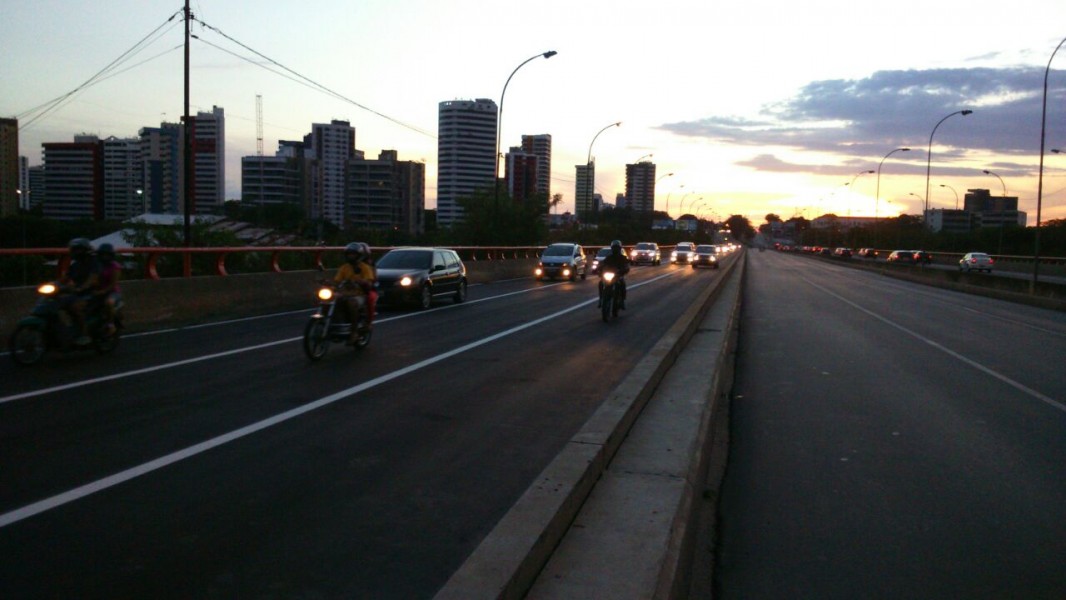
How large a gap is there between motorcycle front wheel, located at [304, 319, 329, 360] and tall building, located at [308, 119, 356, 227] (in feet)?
453

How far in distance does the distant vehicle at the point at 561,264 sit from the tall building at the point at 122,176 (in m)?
106

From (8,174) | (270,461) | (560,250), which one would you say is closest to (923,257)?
(560,250)

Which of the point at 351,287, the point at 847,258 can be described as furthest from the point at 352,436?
the point at 847,258

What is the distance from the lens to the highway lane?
4.23 metres

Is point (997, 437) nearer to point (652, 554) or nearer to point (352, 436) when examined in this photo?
point (652, 554)

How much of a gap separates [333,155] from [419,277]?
488 feet

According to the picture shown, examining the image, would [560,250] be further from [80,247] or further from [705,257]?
[80,247]

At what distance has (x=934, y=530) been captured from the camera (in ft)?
17.3

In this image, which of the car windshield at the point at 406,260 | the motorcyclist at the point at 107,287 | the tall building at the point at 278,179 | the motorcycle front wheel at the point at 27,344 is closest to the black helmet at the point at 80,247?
the motorcyclist at the point at 107,287

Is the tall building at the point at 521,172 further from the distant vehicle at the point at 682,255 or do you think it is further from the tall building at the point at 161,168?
the distant vehicle at the point at 682,255

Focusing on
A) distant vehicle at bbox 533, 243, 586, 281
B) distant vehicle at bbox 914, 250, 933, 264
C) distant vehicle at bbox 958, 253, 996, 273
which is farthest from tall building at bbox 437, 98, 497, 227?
distant vehicle at bbox 533, 243, 586, 281

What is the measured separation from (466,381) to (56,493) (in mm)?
5064

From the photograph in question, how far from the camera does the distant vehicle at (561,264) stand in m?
34.3

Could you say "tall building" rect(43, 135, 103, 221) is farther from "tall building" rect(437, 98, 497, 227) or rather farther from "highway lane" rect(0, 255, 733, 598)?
"highway lane" rect(0, 255, 733, 598)
